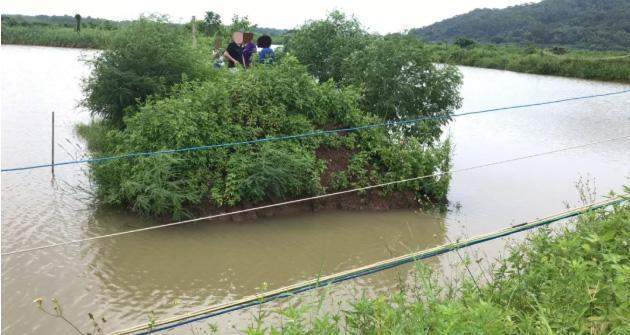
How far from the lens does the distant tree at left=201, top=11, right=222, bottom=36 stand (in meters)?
18.5

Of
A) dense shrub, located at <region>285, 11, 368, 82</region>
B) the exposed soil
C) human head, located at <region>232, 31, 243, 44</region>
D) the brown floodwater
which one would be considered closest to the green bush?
the brown floodwater

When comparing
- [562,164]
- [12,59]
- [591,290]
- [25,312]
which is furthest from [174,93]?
[12,59]

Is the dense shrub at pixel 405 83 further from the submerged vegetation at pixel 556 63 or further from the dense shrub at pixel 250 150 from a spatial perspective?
the submerged vegetation at pixel 556 63

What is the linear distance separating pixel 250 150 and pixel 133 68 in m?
2.78

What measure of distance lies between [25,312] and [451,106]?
7892 millimetres

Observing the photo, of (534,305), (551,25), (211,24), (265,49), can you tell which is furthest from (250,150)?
(551,25)

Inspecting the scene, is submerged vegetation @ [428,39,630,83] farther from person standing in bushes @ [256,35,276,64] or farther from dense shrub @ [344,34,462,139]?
dense shrub @ [344,34,462,139]

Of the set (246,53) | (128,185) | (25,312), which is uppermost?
(246,53)

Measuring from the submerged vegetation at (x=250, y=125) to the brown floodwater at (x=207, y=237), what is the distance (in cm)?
44

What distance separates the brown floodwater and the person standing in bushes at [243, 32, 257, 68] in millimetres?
3476

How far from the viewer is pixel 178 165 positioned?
7.62 metres

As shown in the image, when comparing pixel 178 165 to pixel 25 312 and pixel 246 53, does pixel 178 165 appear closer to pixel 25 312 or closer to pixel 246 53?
pixel 25 312

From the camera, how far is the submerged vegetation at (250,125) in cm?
769

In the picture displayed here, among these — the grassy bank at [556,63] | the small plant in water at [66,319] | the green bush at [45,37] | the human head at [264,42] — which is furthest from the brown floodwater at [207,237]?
the green bush at [45,37]
